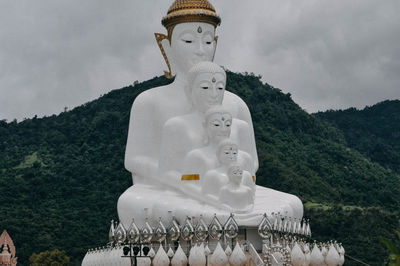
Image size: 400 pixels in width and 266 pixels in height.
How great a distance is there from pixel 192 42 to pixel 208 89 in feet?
5.17

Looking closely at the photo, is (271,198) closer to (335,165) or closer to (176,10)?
(176,10)

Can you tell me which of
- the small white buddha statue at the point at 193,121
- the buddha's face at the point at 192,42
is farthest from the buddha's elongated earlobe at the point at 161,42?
the small white buddha statue at the point at 193,121

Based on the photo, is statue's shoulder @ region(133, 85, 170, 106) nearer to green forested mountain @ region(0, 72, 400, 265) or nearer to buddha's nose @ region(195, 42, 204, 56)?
buddha's nose @ region(195, 42, 204, 56)

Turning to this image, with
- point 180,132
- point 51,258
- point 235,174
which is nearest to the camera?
point 235,174

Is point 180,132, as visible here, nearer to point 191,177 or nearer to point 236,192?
point 191,177

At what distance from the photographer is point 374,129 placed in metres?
50.6

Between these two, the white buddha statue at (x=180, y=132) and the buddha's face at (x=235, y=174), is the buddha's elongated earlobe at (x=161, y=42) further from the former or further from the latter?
the buddha's face at (x=235, y=174)

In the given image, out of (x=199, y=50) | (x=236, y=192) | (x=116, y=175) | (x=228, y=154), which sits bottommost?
(x=236, y=192)

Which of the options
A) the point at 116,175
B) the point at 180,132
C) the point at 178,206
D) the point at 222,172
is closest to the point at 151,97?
the point at 180,132

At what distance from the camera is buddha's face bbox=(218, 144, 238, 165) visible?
54.4 ft

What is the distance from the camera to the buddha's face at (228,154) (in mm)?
16594

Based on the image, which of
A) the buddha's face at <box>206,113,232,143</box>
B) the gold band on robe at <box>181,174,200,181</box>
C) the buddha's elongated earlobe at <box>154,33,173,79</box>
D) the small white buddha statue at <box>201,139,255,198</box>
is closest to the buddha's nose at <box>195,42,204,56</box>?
the buddha's elongated earlobe at <box>154,33,173,79</box>

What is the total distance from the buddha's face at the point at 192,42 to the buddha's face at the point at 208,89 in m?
1.09

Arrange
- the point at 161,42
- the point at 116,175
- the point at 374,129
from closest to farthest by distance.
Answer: the point at 161,42 < the point at 116,175 < the point at 374,129
